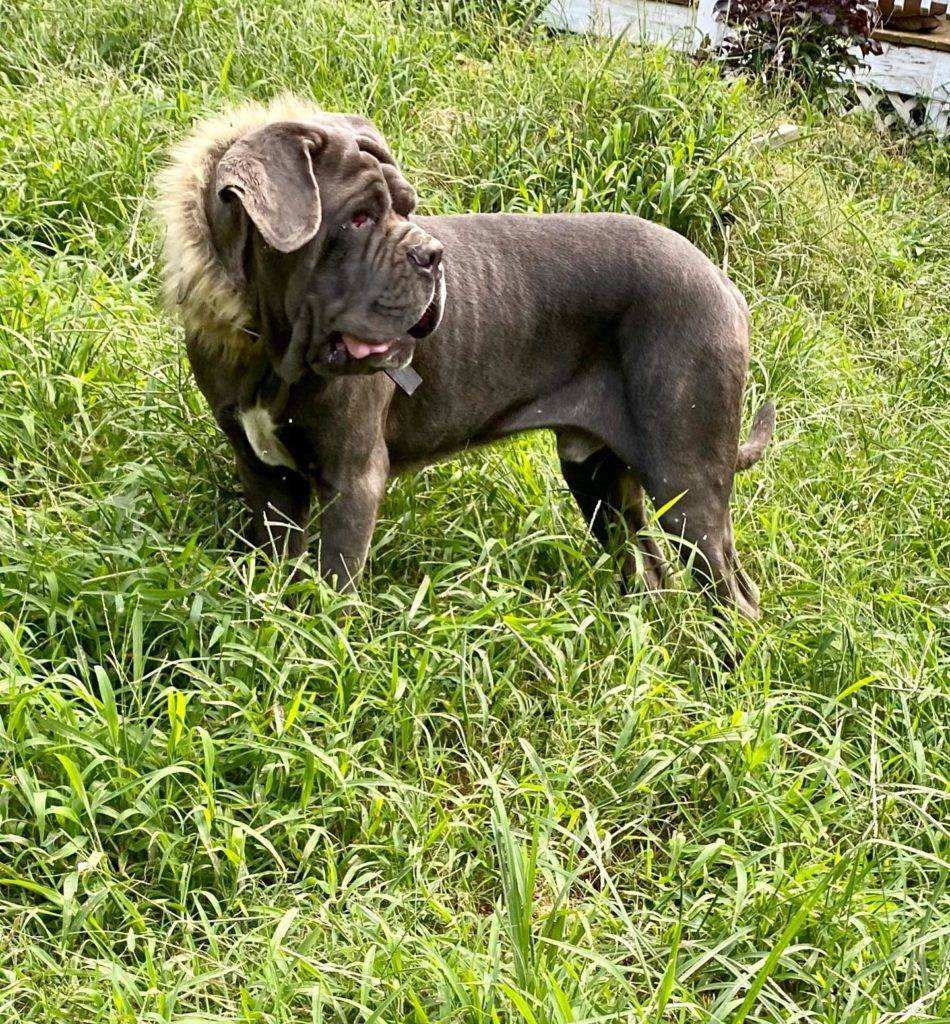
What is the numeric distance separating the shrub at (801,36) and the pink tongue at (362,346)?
5.10m

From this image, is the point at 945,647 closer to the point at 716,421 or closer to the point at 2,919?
the point at 716,421

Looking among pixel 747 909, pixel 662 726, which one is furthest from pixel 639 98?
pixel 747 909

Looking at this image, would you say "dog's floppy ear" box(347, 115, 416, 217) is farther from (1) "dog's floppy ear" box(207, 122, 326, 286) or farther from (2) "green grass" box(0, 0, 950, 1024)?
(2) "green grass" box(0, 0, 950, 1024)

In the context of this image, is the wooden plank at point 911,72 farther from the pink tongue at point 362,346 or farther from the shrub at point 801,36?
the pink tongue at point 362,346

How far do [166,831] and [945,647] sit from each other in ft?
8.44

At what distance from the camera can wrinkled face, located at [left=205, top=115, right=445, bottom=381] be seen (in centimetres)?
349

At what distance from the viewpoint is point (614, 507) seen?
14.8 ft

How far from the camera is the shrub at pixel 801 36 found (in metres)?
8.03

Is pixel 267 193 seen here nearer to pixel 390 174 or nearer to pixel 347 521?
pixel 390 174

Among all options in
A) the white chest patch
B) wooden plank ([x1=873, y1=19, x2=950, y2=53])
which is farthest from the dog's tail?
wooden plank ([x1=873, y1=19, x2=950, y2=53])

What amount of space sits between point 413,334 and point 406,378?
0.14m

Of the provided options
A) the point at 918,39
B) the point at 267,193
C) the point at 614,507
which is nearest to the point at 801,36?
the point at 918,39

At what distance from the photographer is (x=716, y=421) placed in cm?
405

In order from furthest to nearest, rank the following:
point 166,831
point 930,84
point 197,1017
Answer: point 930,84 < point 166,831 < point 197,1017
